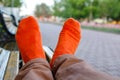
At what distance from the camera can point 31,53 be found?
1932 mm

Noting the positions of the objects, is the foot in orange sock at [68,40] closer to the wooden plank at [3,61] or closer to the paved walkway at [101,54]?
the wooden plank at [3,61]

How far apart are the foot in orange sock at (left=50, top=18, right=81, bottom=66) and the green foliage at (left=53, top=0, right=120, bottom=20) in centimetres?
2428

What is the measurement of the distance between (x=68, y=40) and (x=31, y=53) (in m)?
0.30

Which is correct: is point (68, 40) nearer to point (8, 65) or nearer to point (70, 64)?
point (8, 65)

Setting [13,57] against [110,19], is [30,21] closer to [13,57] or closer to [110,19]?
[13,57]

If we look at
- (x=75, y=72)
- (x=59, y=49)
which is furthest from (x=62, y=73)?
(x=59, y=49)

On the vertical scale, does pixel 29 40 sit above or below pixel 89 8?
above

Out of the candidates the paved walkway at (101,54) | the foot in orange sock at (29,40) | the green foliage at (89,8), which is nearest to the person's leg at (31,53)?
the foot in orange sock at (29,40)

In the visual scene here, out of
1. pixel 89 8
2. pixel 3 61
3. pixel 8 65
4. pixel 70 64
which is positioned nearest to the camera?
pixel 70 64

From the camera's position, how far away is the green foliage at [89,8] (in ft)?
90.6

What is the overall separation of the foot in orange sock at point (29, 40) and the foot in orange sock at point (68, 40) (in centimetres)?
9

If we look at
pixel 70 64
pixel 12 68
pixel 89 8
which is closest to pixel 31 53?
pixel 12 68

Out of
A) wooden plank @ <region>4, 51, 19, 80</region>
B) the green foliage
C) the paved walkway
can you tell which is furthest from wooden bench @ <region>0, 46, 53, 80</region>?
the green foliage

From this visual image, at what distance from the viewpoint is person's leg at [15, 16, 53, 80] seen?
1.48m
